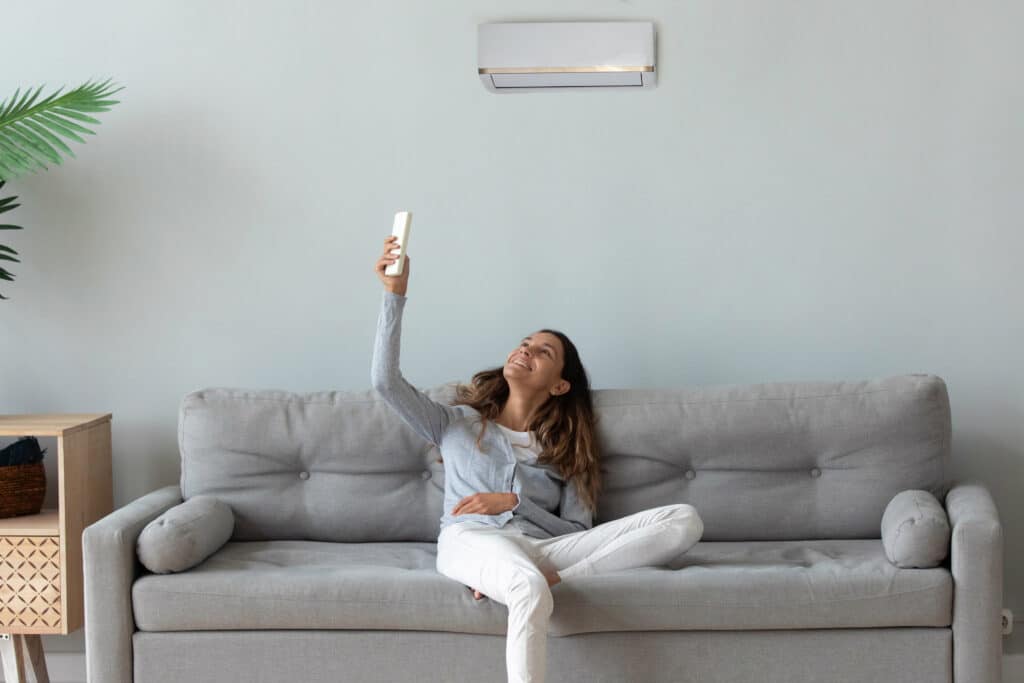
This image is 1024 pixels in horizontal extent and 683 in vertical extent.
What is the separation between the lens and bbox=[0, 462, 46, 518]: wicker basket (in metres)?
3.08

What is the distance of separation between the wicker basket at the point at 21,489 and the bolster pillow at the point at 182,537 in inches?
20.5

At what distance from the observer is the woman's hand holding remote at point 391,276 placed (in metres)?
2.68

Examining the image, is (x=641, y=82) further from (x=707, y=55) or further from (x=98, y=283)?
(x=98, y=283)

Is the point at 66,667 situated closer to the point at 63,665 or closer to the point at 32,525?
the point at 63,665

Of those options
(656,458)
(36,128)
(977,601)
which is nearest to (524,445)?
(656,458)

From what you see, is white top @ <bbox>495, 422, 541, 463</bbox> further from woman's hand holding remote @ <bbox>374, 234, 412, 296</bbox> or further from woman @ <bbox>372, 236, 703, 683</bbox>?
woman's hand holding remote @ <bbox>374, 234, 412, 296</bbox>

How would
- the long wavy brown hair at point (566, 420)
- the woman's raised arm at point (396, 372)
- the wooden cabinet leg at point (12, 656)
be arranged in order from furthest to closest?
1. the wooden cabinet leg at point (12, 656)
2. the long wavy brown hair at point (566, 420)
3. the woman's raised arm at point (396, 372)

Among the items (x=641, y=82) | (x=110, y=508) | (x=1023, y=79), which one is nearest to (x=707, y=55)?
(x=641, y=82)

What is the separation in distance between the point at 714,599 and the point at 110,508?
180cm

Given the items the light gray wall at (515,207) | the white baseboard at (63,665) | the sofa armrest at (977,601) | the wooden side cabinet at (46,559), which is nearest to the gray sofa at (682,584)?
the sofa armrest at (977,601)

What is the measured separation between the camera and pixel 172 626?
2607 millimetres

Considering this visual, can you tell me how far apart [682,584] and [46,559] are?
1646 millimetres

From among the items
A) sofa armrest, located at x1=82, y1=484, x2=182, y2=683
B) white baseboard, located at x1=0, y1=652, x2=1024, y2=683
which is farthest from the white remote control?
white baseboard, located at x1=0, y1=652, x2=1024, y2=683

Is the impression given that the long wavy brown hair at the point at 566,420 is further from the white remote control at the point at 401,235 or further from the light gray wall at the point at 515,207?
the white remote control at the point at 401,235
